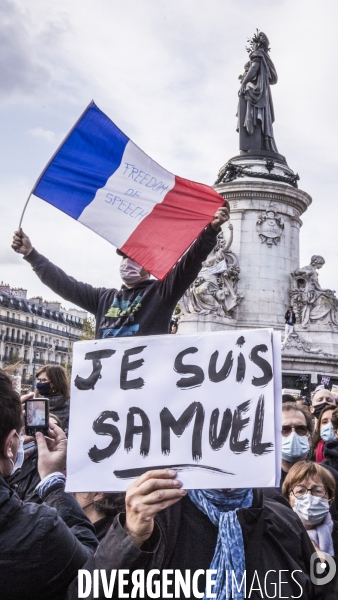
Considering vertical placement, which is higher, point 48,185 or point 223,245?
point 223,245

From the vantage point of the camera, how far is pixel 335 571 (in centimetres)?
328

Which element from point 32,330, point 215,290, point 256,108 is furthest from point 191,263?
point 32,330

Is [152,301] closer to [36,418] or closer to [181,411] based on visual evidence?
[36,418]

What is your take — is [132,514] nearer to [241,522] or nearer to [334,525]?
[241,522]

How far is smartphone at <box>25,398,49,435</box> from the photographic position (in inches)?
110

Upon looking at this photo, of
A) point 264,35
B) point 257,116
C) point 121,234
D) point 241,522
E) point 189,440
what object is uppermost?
point 264,35

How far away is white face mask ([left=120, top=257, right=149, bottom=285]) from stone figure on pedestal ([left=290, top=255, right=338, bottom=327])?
57.9ft

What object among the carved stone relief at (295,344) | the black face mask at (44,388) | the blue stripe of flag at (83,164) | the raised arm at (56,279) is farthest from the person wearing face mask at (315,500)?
the carved stone relief at (295,344)

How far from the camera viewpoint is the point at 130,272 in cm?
462

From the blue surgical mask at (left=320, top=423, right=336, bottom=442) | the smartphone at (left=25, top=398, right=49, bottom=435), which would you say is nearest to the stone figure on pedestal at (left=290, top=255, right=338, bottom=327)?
the blue surgical mask at (left=320, top=423, right=336, bottom=442)

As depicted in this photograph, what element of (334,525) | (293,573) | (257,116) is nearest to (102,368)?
(293,573)

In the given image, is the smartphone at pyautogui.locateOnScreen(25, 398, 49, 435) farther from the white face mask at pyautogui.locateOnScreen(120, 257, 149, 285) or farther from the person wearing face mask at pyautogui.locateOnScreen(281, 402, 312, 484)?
the person wearing face mask at pyautogui.locateOnScreen(281, 402, 312, 484)

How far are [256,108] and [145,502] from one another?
73.0ft

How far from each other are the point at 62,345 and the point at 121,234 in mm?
78827
